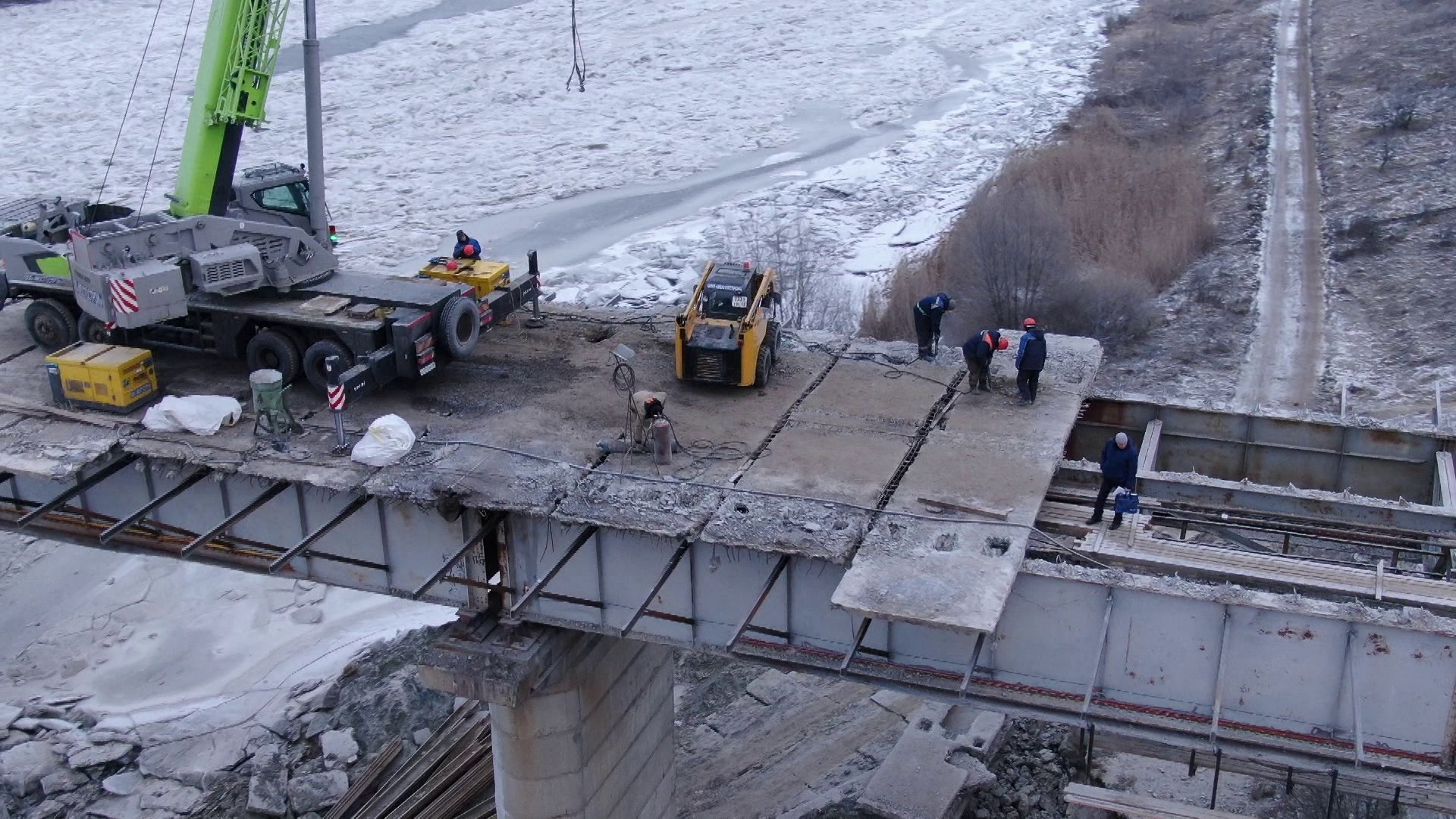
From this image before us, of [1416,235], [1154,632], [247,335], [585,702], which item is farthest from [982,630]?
[1416,235]

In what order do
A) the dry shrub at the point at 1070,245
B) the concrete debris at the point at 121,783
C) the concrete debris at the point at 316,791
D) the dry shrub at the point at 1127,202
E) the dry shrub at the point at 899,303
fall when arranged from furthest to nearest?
the dry shrub at the point at 1127,202
the dry shrub at the point at 899,303
the dry shrub at the point at 1070,245
the concrete debris at the point at 121,783
the concrete debris at the point at 316,791

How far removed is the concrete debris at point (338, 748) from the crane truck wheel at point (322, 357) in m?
6.75

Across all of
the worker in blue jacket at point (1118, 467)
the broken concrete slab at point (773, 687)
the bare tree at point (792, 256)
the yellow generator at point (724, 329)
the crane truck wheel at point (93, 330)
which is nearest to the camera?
the worker in blue jacket at point (1118, 467)

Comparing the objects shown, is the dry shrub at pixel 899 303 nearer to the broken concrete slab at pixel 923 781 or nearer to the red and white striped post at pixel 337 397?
the broken concrete slab at pixel 923 781

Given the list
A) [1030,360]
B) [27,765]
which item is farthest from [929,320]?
[27,765]

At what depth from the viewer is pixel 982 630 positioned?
12.2m

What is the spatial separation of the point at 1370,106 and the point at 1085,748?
3365 cm

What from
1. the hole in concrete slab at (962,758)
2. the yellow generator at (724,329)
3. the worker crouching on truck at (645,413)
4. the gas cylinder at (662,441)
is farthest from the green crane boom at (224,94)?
the hole in concrete slab at (962,758)

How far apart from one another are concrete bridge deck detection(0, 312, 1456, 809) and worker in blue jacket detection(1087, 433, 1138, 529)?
61cm

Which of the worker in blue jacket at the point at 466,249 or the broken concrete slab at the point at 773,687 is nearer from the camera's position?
the worker in blue jacket at the point at 466,249

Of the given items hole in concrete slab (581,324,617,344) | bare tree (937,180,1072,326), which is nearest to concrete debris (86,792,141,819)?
hole in concrete slab (581,324,617,344)

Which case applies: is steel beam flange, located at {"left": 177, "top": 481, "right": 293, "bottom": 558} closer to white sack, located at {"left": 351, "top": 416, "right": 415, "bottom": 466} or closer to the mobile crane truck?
white sack, located at {"left": 351, "top": 416, "right": 415, "bottom": 466}

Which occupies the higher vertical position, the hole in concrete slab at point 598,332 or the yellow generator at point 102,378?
the yellow generator at point 102,378

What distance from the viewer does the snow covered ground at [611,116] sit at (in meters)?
39.2
